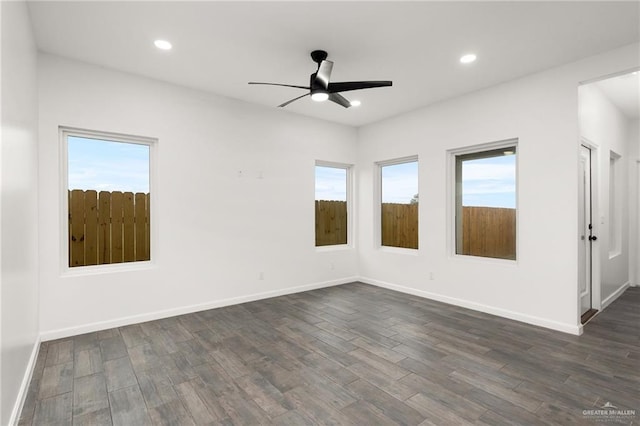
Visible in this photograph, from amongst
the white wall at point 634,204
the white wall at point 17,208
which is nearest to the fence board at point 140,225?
the white wall at point 17,208

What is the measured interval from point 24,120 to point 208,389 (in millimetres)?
2504

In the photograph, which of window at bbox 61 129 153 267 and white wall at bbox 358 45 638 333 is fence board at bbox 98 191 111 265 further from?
white wall at bbox 358 45 638 333

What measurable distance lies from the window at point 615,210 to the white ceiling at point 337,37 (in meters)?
2.86

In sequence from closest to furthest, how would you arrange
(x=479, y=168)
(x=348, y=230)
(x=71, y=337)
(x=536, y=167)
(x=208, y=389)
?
(x=208, y=389)
(x=71, y=337)
(x=536, y=167)
(x=479, y=168)
(x=348, y=230)

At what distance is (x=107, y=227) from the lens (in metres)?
3.69

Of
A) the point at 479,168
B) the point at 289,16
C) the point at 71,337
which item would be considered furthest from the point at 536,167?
the point at 71,337

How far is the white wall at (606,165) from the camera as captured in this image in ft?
12.9

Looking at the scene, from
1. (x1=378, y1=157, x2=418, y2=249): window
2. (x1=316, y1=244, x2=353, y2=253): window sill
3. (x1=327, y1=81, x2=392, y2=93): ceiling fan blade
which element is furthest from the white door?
(x1=316, y1=244, x2=353, y2=253): window sill

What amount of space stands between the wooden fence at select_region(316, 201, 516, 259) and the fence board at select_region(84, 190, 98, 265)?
3.22 meters

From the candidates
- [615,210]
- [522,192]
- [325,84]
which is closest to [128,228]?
[325,84]

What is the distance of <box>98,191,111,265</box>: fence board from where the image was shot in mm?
3639

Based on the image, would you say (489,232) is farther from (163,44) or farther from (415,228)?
(163,44)

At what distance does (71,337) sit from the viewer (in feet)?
10.9

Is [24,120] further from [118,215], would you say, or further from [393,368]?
[393,368]
